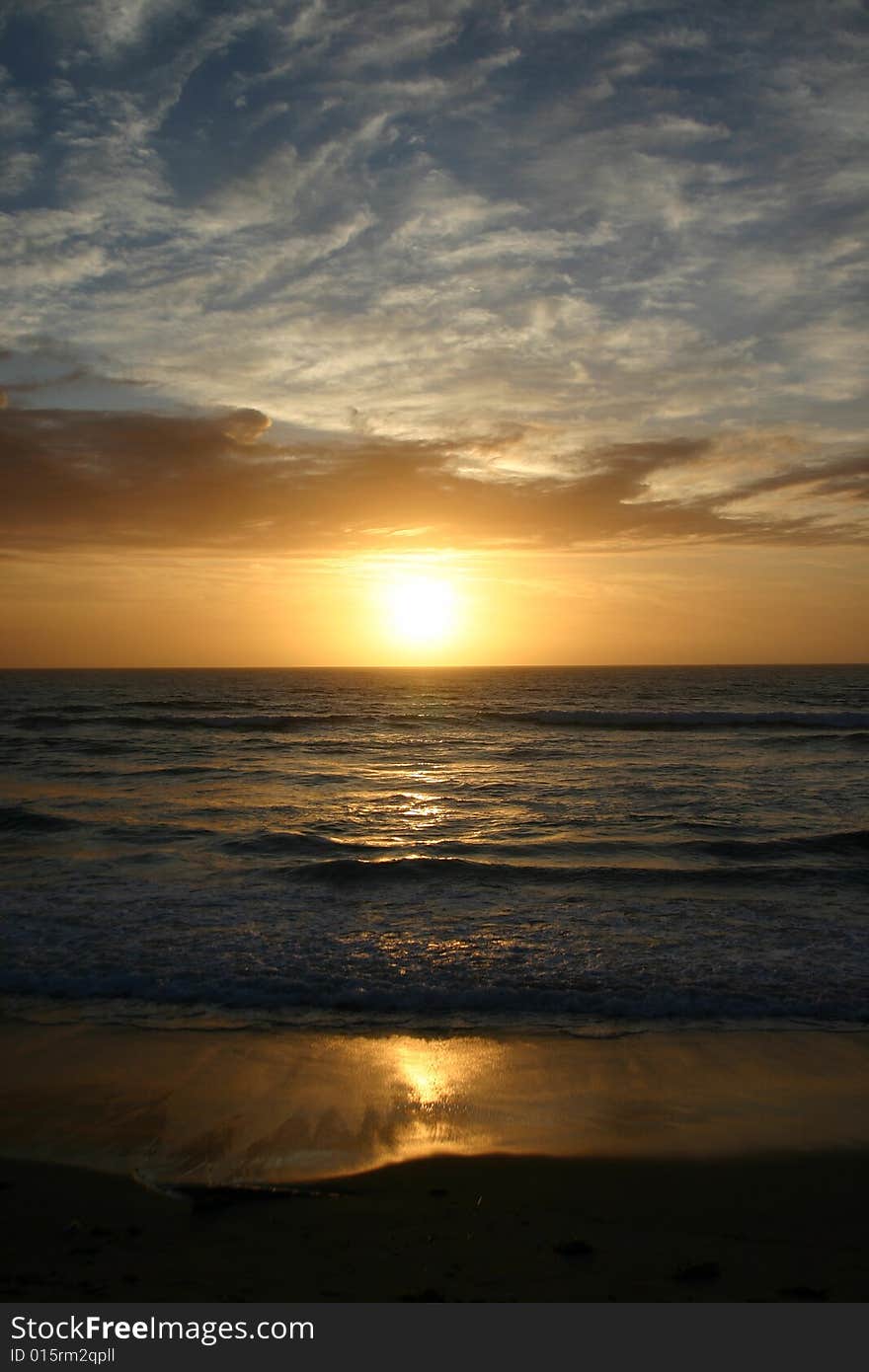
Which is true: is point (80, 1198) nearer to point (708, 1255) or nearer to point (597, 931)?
point (708, 1255)

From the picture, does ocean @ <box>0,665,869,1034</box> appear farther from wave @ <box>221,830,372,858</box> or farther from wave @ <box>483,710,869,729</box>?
wave @ <box>483,710,869,729</box>

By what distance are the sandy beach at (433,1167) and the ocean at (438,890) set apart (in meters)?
1.00

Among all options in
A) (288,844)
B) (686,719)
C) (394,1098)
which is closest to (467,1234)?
(394,1098)

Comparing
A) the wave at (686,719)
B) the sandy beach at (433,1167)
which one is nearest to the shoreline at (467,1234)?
the sandy beach at (433,1167)

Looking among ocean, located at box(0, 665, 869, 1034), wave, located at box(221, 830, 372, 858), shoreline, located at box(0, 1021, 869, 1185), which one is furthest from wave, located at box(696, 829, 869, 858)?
shoreline, located at box(0, 1021, 869, 1185)

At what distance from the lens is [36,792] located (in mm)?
24734

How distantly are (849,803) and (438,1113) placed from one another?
63.3 feet

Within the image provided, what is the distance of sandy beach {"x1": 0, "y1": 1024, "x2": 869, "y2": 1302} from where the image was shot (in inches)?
181

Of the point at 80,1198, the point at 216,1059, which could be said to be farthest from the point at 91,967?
the point at 80,1198

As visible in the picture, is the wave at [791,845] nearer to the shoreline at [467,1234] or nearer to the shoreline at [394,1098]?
the shoreline at [394,1098]

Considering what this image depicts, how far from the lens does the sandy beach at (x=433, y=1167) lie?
4594 mm

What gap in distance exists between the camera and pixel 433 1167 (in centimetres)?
583

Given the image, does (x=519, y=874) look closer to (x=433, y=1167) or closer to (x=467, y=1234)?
(x=433, y=1167)

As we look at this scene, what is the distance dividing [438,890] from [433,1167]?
27.5 feet
